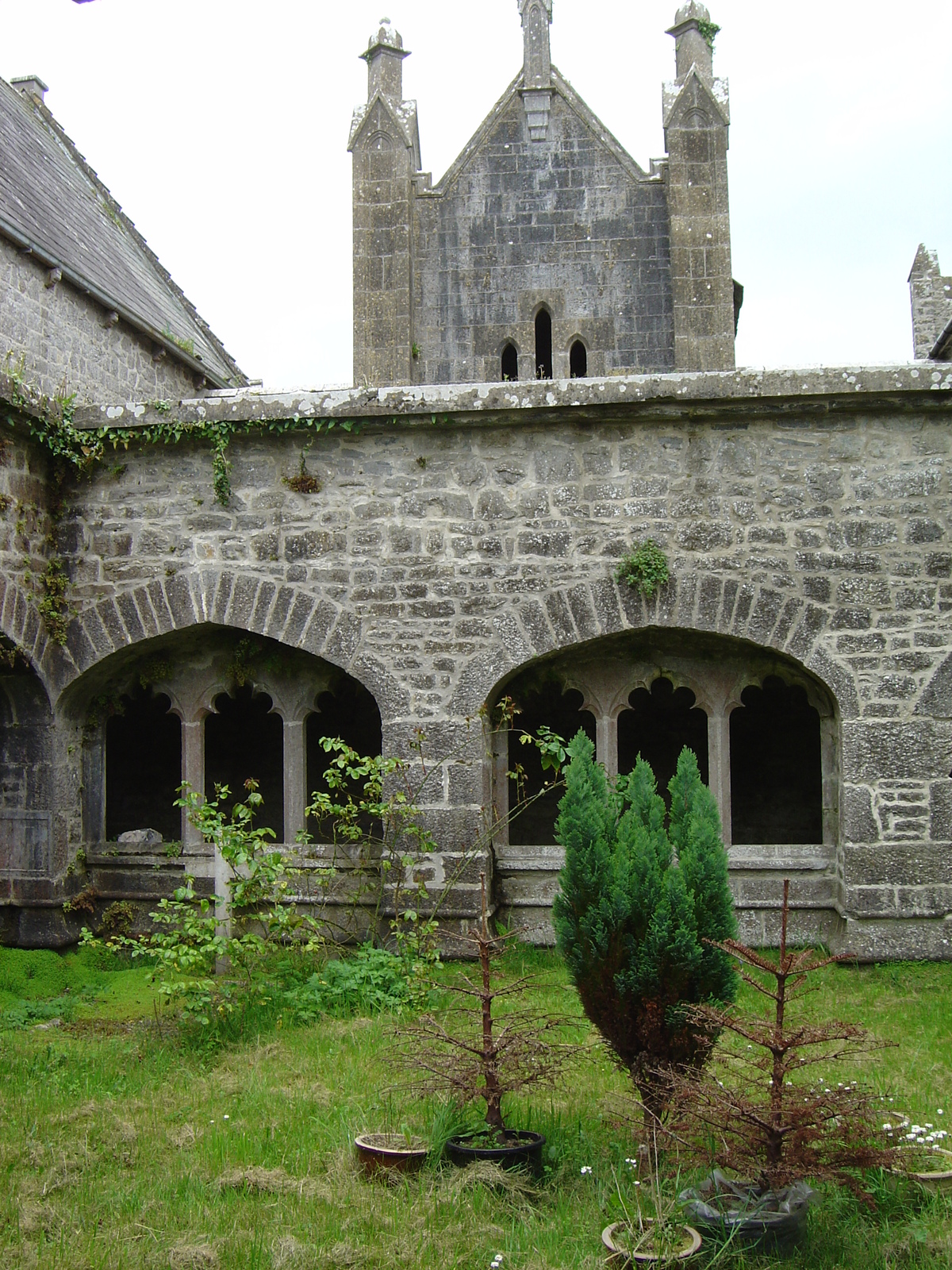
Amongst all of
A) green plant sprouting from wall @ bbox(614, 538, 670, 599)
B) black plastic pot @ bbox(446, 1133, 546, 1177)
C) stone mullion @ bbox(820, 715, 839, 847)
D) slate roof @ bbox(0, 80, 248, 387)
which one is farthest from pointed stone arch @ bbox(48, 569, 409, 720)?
slate roof @ bbox(0, 80, 248, 387)

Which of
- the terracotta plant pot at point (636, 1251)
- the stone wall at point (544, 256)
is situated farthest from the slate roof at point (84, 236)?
the terracotta plant pot at point (636, 1251)

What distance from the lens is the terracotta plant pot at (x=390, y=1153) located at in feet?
11.5

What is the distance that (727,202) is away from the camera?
1402 centimetres

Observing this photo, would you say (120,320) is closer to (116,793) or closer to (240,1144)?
(116,793)

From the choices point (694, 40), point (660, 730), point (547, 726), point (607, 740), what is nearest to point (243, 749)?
point (547, 726)

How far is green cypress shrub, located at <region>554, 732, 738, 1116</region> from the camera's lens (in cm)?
372

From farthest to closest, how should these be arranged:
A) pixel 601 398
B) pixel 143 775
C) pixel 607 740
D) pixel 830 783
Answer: pixel 143 775 → pixel 607 740 → pixel 830 783 → pixel 601 398

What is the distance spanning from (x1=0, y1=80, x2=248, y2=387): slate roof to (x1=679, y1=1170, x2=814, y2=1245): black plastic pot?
33.9 ft

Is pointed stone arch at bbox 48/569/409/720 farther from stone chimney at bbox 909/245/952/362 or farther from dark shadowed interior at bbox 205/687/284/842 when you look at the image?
stone chimney at bbox 909/245/952/362

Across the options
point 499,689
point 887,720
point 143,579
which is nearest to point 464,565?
point 499,689

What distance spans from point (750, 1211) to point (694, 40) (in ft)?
50.2

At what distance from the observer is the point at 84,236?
1303 cm

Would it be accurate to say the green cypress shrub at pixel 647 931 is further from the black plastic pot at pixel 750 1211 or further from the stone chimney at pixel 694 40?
the stone chimney at pixel 694 40

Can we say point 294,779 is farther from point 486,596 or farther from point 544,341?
point 544,341
